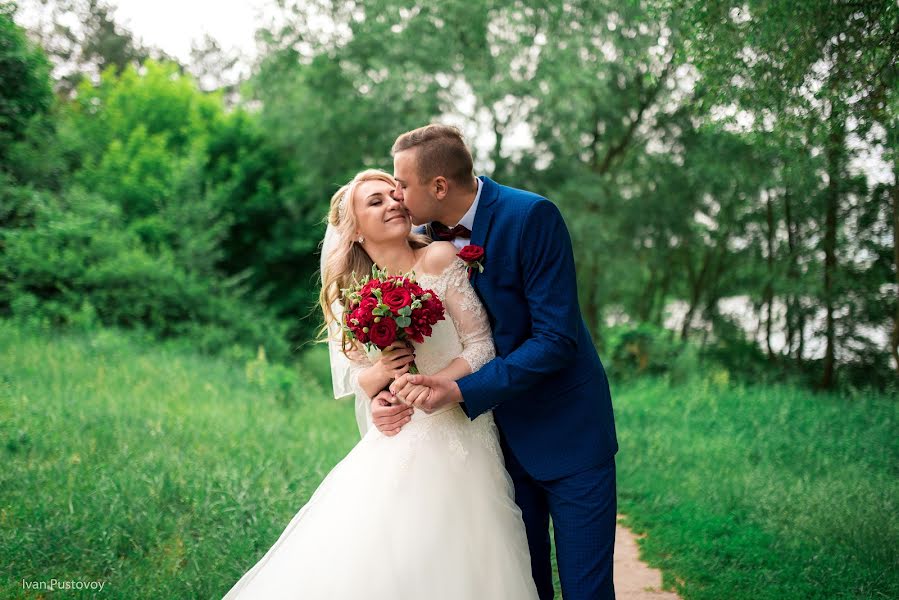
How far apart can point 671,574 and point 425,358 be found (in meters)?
2.66

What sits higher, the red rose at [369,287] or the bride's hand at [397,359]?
the red rose at [369,287]

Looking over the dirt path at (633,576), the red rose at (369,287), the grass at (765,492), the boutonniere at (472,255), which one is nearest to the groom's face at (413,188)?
the boutonniere at (472,255)

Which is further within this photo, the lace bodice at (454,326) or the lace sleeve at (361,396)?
the lace sleeve at (361,396)

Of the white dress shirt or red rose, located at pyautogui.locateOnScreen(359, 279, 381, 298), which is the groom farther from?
red rose, located at pyautogui.locateOnScreen(359, 279, 381, 298)

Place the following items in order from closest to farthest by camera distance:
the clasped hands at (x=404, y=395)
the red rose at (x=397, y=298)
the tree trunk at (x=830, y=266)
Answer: the red rose at (x=397, y=298) → the clasped hands at (x=404, y=395) → the tree trunk at (x=830, y=266)

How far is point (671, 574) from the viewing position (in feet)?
16.2

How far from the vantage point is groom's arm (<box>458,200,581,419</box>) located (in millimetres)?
2943

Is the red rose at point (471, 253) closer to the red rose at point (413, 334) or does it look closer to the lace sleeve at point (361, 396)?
the red rose at point (413, 334)

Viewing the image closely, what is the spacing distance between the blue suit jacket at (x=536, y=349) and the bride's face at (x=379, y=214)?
33 centimetres

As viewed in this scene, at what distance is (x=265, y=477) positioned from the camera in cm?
584

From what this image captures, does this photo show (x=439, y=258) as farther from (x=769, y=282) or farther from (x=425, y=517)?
(x=769, y=282)

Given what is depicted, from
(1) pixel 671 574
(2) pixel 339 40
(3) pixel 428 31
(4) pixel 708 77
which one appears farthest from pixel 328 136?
(1) pixel 671 574

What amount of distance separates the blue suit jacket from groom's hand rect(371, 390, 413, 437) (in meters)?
0.28

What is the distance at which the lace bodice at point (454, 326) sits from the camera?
127 inches
